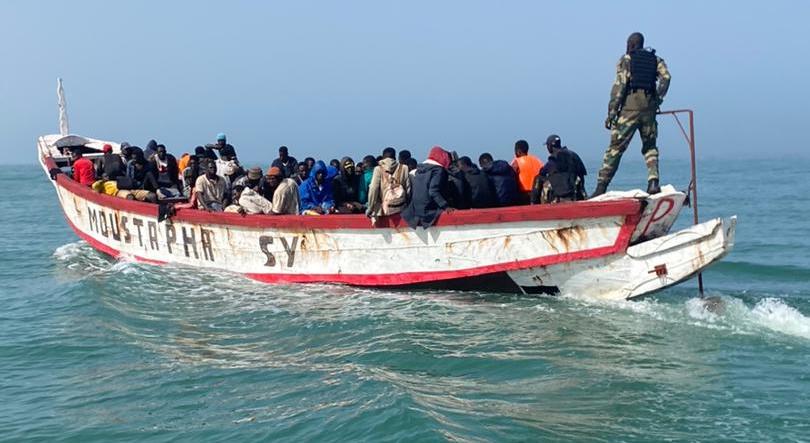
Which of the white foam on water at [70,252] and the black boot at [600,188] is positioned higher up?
the black boot at [600,188]

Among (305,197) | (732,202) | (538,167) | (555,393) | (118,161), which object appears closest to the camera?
(555,393)

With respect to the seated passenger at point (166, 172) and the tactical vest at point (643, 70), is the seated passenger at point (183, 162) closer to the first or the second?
the seated passenger at point (166, 172)

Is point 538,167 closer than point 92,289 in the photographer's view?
Yes

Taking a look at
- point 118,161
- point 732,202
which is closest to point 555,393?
point 118,161

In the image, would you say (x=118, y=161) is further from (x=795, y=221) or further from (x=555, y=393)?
(x=795, y=221)

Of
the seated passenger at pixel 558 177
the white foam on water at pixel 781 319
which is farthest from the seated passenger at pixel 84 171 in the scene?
the white foam on water at pixel 781 319

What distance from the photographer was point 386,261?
402 inches

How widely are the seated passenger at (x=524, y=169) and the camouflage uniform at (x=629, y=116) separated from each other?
79 cm

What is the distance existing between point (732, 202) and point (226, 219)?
19880mm

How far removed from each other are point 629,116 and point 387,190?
2929 mm

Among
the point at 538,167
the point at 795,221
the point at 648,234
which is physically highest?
the point at 538,167

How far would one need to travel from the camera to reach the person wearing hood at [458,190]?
984 cm

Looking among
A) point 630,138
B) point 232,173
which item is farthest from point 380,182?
point 232,173

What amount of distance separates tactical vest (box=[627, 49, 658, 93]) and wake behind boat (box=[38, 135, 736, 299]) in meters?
1.24
